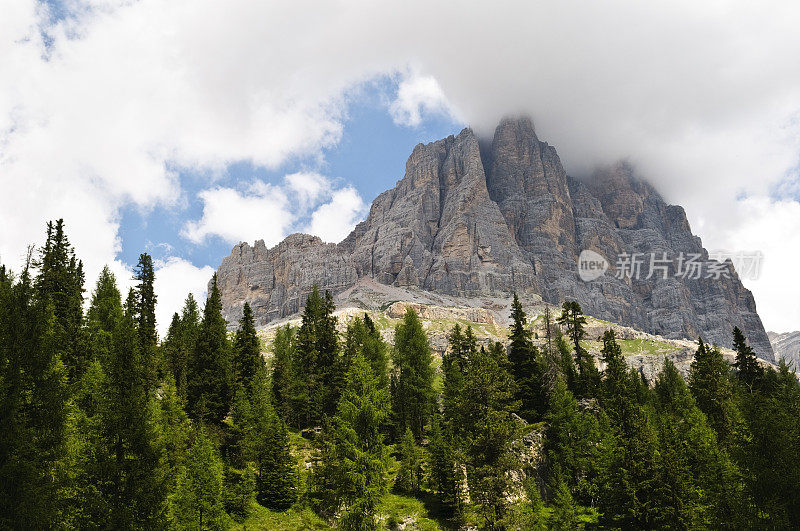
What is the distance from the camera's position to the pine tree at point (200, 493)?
108ft

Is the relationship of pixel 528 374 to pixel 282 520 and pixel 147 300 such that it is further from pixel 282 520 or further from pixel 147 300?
pixel 147 300

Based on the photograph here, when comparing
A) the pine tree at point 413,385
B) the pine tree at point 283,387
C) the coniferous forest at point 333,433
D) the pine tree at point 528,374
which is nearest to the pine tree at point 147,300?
the coniferous forest at point 333,433

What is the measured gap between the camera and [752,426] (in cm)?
2692

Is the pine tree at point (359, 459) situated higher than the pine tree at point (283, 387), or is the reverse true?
the pine tree at point (283, 387)

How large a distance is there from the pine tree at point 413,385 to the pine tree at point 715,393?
108ft

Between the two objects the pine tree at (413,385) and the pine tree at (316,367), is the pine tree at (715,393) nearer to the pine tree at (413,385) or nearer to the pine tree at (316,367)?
the pine tree at (413,385)

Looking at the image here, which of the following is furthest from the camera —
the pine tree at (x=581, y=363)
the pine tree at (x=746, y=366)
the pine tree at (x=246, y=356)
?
the pine tree at (x=746, y=366)

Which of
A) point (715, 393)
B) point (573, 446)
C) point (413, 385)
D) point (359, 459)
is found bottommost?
point (573, 446)

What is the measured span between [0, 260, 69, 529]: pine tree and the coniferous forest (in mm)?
69

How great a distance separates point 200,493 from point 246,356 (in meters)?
25.3

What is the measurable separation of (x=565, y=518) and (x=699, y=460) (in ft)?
46.5

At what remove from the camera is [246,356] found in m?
58.8

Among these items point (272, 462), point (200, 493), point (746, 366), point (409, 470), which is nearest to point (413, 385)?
point (409, 470)

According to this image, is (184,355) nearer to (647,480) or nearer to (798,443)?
(647,480)
